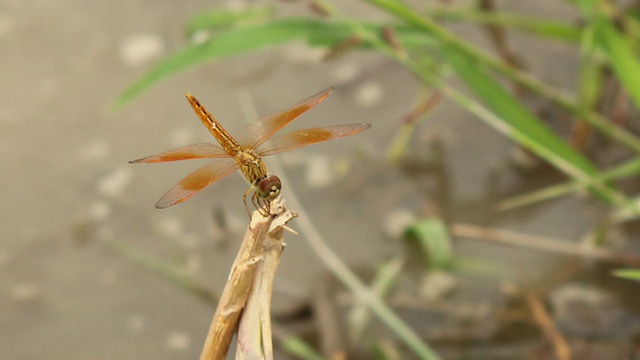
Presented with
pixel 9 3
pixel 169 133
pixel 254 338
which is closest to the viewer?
pixel 254 338

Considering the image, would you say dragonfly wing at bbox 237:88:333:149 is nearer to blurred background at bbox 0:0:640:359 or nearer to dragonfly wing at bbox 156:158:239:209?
dragonfly wing at bbox 156:158:239:209

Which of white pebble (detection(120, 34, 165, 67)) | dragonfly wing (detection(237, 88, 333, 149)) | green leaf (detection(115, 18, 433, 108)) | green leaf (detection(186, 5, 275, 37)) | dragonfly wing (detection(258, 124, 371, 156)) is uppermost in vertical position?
white pebble (detection(120, 34, 165, 67))

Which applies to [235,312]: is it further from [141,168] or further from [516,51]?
[516,51]

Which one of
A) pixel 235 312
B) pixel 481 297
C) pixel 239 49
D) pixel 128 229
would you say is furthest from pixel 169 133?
pixel 235 312

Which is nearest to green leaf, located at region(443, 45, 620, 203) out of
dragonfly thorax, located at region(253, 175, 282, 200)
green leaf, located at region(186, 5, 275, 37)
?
green leaf, located at region(186, 5, 275, 37)

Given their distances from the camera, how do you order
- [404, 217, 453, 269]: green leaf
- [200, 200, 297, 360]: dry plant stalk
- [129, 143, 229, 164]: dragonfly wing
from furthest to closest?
[404, 217, 453, 269]: green leaf < [129, 143, 229, 164]: dragonfly wing < [200, 200, 297, 360]: dry plant stalk

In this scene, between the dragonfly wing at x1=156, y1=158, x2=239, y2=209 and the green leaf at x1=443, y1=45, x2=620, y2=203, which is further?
the green leaf at x1=443, y1=45, x2=620, y2=203

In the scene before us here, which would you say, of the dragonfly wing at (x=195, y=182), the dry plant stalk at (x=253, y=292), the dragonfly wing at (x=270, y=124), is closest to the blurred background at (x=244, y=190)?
the dragonfly wing at (x=270, y=124)
